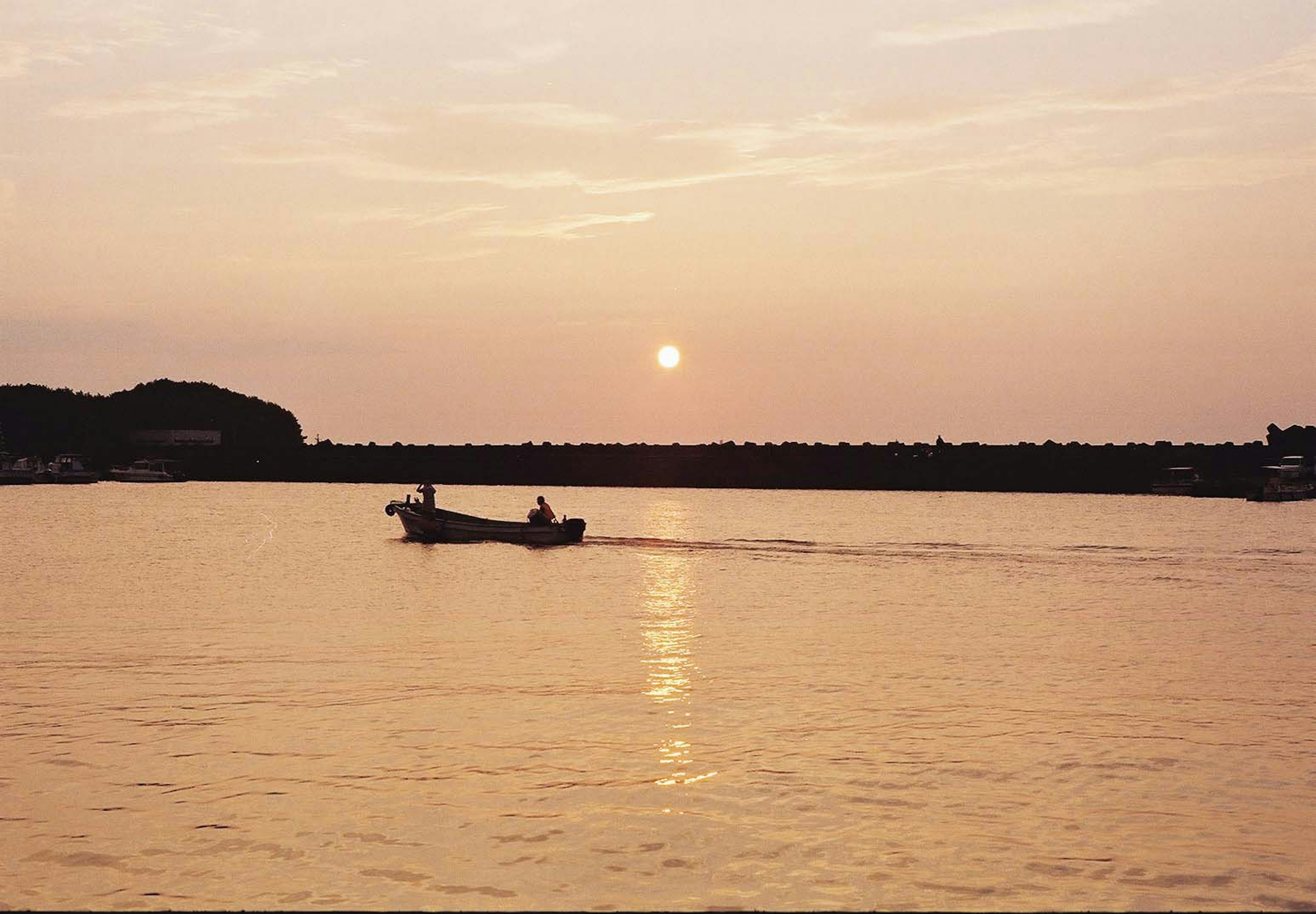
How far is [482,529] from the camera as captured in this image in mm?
62500

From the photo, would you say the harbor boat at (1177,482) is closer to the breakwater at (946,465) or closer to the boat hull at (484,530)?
A: the breakwater at (946,465)

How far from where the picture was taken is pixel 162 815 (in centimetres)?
1422

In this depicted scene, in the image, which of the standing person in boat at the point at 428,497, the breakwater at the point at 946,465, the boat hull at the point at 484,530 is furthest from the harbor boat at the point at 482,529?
the breakwater at the point at 946,465

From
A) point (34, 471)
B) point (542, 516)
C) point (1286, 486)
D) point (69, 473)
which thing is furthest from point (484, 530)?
point (69, 473)

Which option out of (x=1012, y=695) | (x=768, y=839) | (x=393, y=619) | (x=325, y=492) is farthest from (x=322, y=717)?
(x=325, y=492)

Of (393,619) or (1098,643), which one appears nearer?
(1098,643)

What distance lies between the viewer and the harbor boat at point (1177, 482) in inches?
5699

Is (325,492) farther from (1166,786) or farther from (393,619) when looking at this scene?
(1166,786)

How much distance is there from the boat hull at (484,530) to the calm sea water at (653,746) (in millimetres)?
16253

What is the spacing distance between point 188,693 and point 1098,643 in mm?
19597

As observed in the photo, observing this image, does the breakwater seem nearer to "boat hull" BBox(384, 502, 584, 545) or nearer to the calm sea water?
"boat hull" BBox(384, 502, 584, 545)

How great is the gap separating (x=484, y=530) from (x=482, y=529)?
0.55 ft

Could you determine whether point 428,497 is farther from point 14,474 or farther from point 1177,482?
point 14,474

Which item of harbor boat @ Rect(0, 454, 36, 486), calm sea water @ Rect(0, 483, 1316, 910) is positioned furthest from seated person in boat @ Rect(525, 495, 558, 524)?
harbor boat @ Rect(0, 454, 36, 486)
